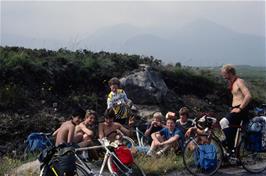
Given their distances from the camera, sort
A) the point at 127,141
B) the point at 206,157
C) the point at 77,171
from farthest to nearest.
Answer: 1. the point at 127,141
2. the point at 206,157
3. the point at 77,171

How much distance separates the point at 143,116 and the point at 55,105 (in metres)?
2.62

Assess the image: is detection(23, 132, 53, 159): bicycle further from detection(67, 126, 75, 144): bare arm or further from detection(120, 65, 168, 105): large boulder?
detection(120, 65, 168, 105): large boulder

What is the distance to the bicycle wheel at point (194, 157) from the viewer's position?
907 cm

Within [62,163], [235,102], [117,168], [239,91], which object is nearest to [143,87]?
[235,102]

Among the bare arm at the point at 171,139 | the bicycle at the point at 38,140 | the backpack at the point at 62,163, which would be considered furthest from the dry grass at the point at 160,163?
the backpack at the point at 62,163

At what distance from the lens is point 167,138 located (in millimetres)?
10305

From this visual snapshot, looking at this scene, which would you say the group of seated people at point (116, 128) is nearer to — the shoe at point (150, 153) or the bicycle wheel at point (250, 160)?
the shoe at point (150, 153)

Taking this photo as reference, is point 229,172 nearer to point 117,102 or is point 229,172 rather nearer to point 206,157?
point 206,157

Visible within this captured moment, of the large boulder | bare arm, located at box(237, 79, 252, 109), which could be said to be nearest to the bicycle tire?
bare arm, located at box(237, 79, 252, 109)

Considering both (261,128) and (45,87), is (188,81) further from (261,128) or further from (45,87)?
(261,128)

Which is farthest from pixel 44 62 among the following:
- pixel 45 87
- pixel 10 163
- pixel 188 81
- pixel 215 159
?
pixel 215 159

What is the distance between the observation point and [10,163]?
30.9ft

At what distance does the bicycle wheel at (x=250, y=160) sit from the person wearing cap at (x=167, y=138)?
3.92 feet

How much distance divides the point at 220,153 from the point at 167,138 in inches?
52.7
